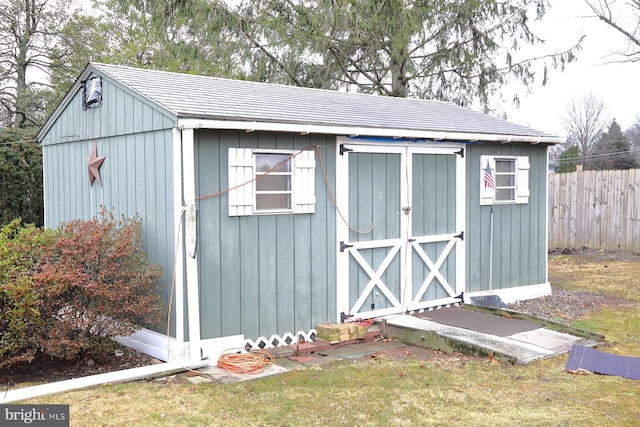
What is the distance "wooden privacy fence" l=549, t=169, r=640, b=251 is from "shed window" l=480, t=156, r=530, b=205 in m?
6.43

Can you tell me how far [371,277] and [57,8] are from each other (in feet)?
55.1

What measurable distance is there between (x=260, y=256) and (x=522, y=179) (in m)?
4.79

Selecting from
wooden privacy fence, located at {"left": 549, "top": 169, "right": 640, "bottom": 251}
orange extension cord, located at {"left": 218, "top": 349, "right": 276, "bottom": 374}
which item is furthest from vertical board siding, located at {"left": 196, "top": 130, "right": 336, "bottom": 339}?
wooden privacy fence, located at {"left": 549, "top": 169, "right": 640, "bottom": 251}

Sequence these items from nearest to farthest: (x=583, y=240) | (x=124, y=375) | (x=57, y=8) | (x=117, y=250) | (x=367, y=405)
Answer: (x=367, y=405), (x=124, y=375), (x=117, y=250), (x=583, y=240), (x=57, y=8)

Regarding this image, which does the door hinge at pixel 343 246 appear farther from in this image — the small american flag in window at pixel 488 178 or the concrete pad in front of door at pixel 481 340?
the small american flag in window at pixel 488 178

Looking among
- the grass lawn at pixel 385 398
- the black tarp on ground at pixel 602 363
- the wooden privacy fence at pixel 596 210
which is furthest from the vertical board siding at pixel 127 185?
the wooden privacy fence at pixel 596 210

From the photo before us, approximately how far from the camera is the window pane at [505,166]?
9.17m

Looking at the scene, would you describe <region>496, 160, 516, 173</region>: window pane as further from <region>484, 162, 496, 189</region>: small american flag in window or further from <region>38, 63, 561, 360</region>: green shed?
<region>484, 162, 496, 189</region>: small american flag in window

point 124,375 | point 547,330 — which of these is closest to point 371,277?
point 547,330

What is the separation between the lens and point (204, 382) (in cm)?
546

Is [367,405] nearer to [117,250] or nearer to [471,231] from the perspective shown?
[117,250]

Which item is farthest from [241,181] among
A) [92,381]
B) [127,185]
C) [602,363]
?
[602,363]

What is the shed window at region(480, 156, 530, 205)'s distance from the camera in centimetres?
885

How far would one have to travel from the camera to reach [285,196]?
6773mm
